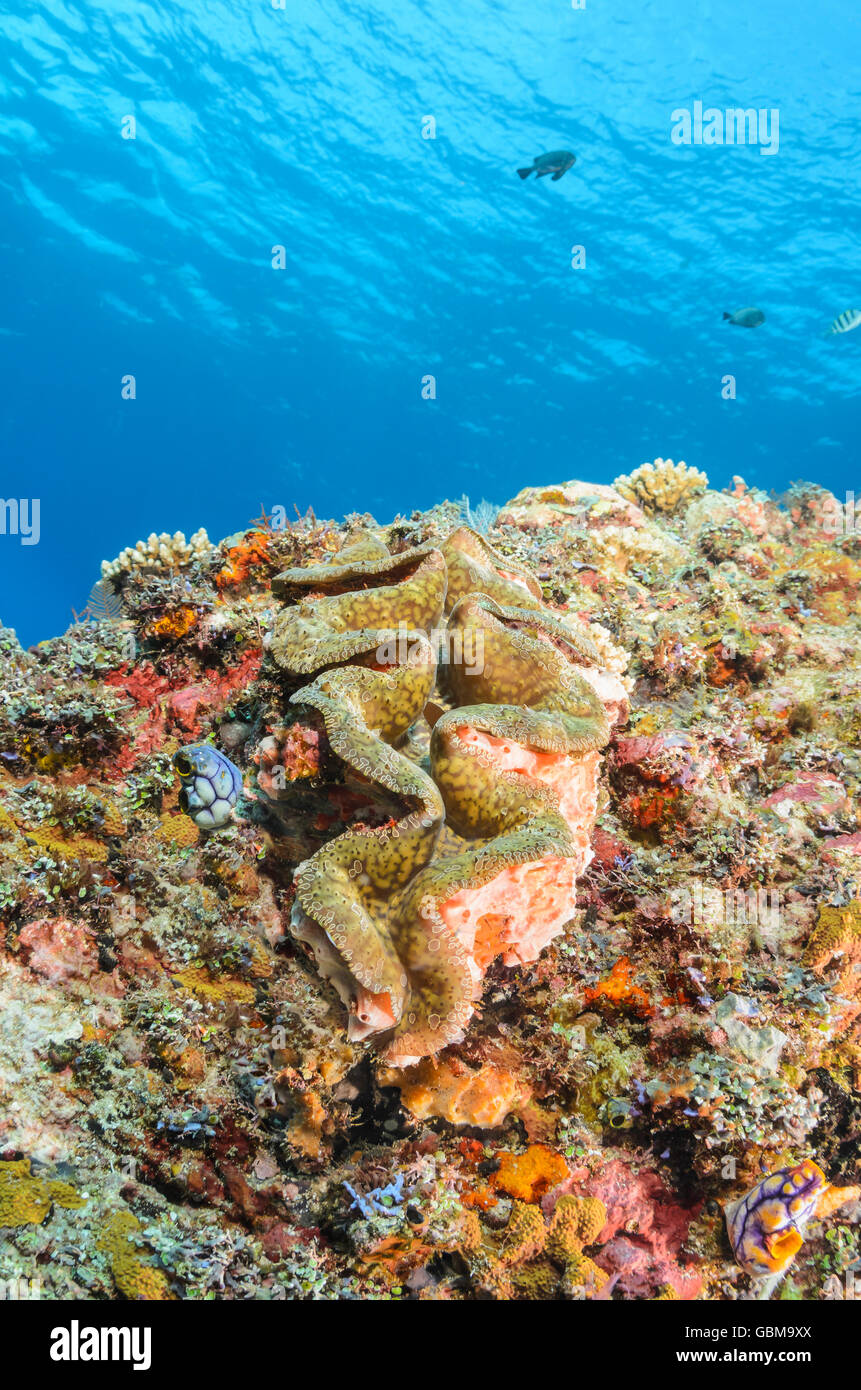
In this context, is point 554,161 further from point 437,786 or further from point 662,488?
point 437,786

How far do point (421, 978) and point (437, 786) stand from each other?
797 millimetres

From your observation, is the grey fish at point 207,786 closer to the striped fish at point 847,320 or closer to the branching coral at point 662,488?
the branching coral at point 662,488

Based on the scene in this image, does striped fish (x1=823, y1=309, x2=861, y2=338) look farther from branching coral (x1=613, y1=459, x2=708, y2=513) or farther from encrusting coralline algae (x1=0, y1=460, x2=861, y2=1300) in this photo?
encrusting coralline algae (x1=0, y1=460, x2=861, y2=1300)

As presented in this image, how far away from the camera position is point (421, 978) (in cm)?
259

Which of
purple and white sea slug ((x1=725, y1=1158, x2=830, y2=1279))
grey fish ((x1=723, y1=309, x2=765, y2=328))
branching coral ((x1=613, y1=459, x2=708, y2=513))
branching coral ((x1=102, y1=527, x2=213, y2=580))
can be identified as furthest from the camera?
grey fish ((x1=723, y1=309, x2=765, y2=328))

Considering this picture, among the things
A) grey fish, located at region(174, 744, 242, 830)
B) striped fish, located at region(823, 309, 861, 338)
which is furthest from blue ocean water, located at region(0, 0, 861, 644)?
grey fish, located at region(174, 744, 242, 830)

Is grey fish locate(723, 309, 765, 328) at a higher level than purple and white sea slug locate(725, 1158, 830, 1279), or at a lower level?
higher

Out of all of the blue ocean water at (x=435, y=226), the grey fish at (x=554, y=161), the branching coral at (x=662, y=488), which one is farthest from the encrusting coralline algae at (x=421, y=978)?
the grey fish at (x=554, y=161)

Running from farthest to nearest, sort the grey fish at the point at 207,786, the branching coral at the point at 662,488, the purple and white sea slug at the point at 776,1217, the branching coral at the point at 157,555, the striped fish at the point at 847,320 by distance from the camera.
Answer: the striped fish at the point at 847,320 → the branching coral at the point at 662,488 → the branching coral at the point at 157,555 → the grey fish at the point at 207,786 → the purple and white sea slug at the point at 776,1217

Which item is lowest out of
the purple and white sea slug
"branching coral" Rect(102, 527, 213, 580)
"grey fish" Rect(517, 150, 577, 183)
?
the purple and white sea slug

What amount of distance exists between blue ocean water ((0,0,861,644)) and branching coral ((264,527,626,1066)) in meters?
10.4

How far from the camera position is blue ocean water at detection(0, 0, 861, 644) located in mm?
36250

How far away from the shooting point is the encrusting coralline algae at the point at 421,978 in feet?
8.25

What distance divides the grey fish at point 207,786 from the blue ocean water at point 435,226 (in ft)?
33.6
